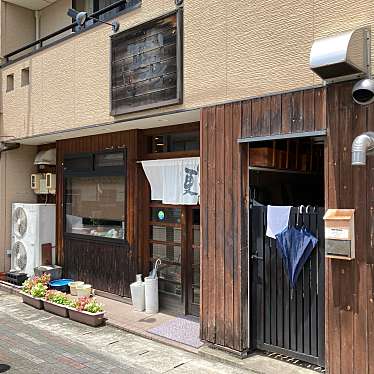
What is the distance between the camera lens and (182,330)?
7355 millimetres

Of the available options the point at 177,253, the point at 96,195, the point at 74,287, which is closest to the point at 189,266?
the point at 177,253

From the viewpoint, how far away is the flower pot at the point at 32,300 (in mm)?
9067

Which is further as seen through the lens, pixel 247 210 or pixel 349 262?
pixel 247 210

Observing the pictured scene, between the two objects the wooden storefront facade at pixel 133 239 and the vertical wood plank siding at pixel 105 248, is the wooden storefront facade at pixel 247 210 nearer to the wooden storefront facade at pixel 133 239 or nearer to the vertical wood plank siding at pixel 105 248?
the wooden storefront facade at pixel 133 239

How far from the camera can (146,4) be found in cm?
760

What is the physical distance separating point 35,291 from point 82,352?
3108 mm

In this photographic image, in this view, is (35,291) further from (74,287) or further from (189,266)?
(189,266)

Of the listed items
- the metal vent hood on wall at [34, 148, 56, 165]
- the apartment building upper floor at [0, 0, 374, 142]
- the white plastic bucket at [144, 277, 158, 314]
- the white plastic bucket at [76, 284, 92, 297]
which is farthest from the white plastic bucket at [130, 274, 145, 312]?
the metal vent hood on wall at [34, 148, 56, 165]

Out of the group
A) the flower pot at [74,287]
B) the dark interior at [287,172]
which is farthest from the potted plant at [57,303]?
the dark interior at [287,172]

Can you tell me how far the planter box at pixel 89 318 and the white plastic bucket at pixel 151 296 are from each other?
936mm

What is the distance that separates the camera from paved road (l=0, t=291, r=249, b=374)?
593 cm

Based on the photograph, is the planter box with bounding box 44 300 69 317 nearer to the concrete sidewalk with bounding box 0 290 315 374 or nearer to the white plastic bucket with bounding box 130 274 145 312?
the concrete sidewalk with bounding box 0 290 315 374

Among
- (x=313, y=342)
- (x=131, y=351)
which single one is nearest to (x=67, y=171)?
(x=131, y=351)

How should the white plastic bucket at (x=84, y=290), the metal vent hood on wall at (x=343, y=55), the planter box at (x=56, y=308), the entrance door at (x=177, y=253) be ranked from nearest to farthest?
the metal vent hood on wall at (x=343, y=55), the entrance door at (x=177, y=253), the planter box at (x=56, y=308), the white plastic bucket at (x=84, y=290)
